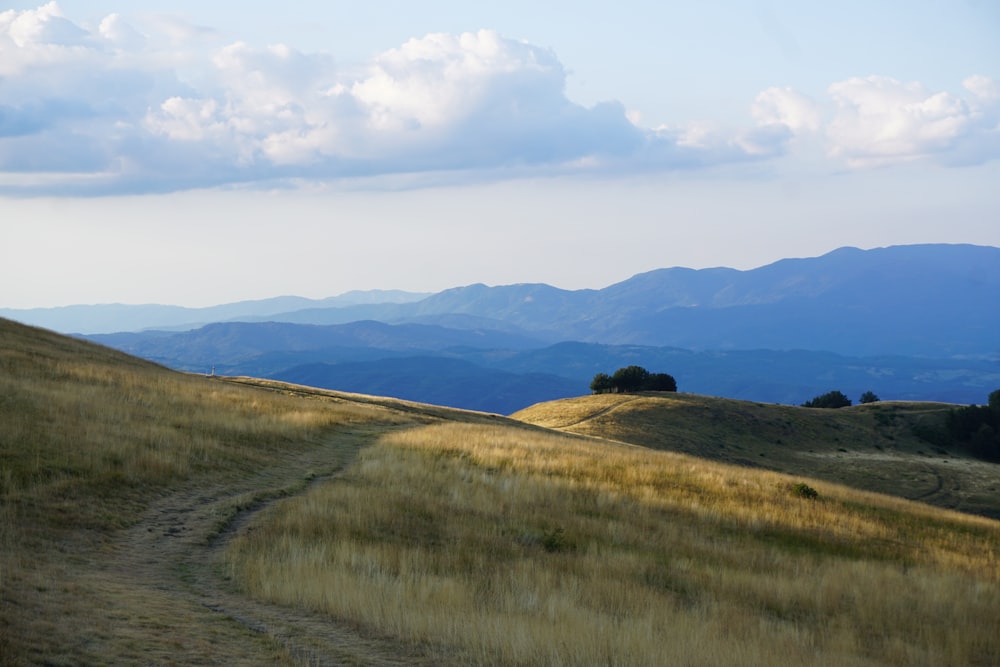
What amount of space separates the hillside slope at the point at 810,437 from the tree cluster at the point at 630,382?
12.1 m

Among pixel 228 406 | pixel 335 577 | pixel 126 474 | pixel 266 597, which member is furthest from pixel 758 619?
pixel 228 406

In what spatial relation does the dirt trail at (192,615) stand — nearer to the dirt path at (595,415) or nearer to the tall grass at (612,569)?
the tall grass at (612,569)

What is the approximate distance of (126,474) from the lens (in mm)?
15984

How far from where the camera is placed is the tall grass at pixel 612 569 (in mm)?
10625

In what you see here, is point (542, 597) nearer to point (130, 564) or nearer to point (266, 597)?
point (266, 597)

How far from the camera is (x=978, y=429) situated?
7350cm

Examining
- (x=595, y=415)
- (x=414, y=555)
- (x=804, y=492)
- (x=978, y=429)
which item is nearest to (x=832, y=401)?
(x=978, y=429)

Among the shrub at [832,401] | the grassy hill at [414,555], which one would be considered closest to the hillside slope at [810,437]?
the shrub at [832,401]

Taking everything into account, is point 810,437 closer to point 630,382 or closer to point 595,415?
point 595,415

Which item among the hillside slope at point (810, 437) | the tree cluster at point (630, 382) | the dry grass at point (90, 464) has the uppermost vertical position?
the tree cluster at point (630, 382)

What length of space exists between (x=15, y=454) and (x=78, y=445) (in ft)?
5.30

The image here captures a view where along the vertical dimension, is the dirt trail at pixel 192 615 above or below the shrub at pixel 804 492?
above

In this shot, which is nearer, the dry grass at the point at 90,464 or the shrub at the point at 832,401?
the dry grass at the point at 90,464

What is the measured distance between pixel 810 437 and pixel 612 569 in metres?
60.2
